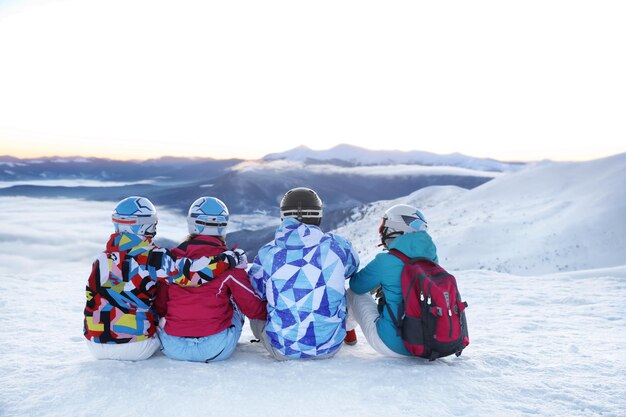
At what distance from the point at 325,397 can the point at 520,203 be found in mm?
28402

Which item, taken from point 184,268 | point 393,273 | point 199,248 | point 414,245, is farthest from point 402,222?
point 184,268

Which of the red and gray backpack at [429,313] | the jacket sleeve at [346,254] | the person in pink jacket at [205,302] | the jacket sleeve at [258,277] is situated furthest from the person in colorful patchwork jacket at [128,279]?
the red and gray backpack at [429,313]

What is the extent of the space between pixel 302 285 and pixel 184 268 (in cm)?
109

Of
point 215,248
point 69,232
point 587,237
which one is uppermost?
point 215,248

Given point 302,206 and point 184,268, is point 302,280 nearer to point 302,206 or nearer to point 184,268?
point 302,206

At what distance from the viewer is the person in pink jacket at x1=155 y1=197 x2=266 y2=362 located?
414 cm

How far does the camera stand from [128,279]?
4055 millimetres

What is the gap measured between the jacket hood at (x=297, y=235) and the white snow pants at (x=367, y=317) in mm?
986

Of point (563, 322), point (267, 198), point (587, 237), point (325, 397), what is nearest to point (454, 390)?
point (325, 397)

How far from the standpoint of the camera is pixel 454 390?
3.67 m

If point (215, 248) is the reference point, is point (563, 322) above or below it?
below

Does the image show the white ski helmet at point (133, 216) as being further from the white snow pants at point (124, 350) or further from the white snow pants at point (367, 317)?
the white snow pants at point (367, 317)

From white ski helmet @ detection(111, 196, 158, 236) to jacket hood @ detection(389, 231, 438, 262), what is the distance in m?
2.41

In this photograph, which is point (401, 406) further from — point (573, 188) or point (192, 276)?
point (573, 188)
